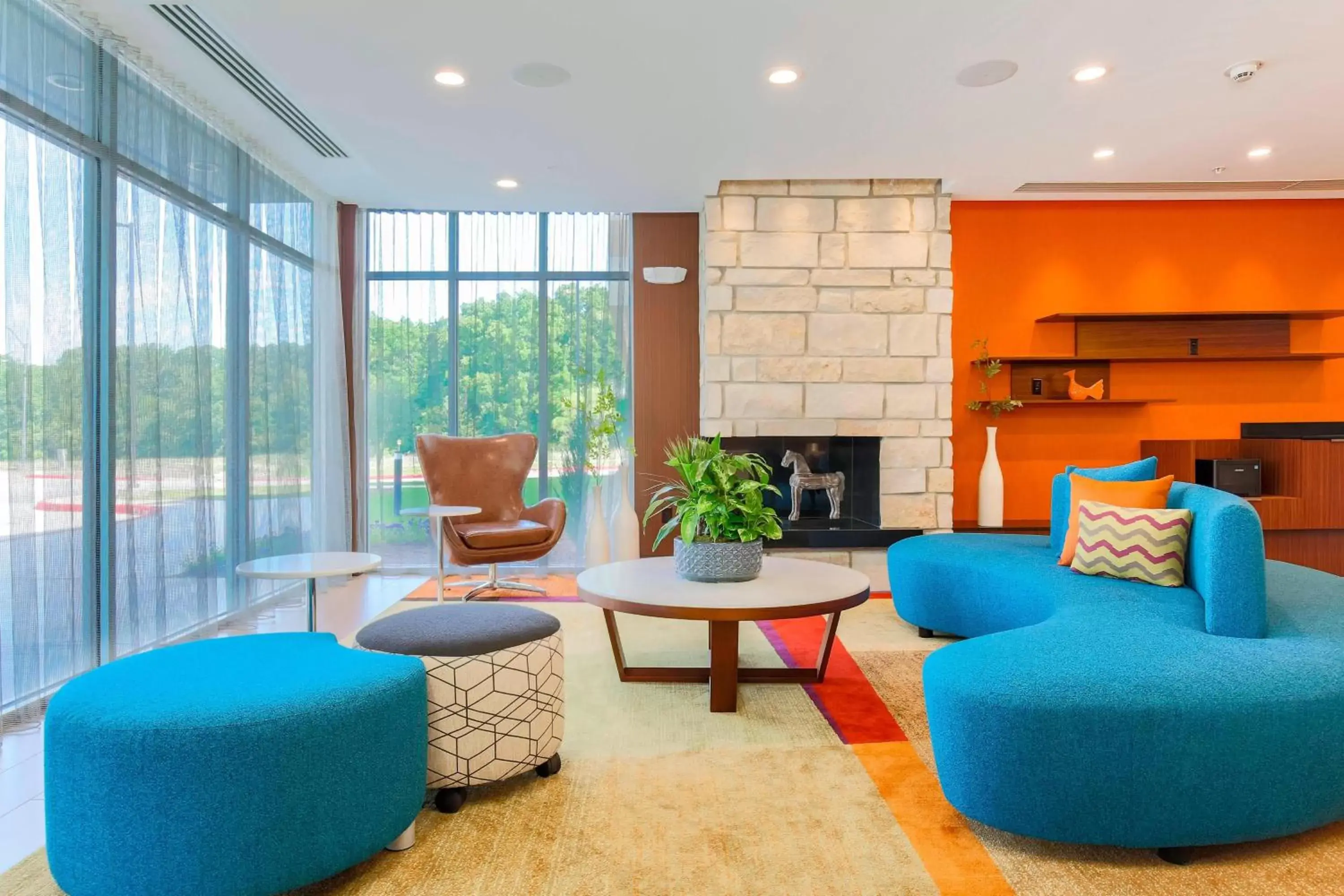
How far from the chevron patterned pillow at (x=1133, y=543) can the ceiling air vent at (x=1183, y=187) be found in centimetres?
286

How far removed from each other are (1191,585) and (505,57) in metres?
3.35

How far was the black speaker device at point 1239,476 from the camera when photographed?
5133 millimetres

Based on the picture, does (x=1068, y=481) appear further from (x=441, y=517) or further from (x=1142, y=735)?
(x=441, y=517)

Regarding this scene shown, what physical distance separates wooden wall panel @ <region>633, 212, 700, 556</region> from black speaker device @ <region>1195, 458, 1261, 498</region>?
10.9 feet

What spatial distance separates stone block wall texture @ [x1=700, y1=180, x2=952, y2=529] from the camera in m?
5.21

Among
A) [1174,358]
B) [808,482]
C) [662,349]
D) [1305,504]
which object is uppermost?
[662,349]

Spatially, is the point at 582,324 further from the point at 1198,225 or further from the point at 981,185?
the point at 1198,225

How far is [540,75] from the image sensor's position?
3.60 metres

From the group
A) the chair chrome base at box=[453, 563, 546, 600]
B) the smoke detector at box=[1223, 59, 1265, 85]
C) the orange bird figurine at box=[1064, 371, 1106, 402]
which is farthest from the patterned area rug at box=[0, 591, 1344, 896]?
the orange bird figurine at box=[1064, 371, 1106, 402]

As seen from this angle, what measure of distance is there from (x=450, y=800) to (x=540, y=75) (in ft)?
9.69

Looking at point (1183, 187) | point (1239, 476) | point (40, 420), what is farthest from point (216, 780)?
point (1183, 187)

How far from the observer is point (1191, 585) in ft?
9.52

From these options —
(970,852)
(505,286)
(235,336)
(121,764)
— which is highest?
(505,286)

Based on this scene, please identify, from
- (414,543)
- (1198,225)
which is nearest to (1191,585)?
(1198,225)
